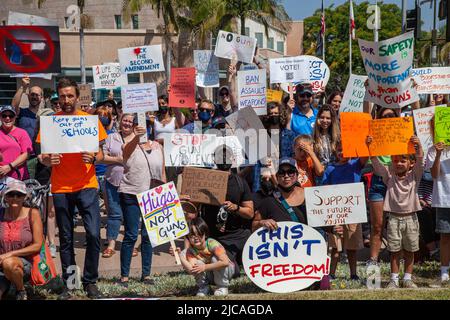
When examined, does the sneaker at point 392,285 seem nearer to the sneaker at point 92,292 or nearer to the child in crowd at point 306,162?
the child in crowd at point 306,162

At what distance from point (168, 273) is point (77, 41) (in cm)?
3815

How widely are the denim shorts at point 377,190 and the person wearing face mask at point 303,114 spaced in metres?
1.16

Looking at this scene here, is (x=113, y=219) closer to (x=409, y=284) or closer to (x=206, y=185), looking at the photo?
(x=206, y=185)

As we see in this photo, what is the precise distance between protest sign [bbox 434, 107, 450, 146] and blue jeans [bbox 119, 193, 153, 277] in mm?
3186

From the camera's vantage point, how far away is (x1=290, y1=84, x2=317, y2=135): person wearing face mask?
8523 millimetres

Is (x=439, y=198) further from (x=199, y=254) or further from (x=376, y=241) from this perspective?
(x=199, y=254)

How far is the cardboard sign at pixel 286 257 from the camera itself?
22.6ft

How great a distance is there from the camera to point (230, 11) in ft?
109

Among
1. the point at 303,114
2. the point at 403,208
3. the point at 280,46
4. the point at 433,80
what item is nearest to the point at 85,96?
the point at 303,114

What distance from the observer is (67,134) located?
6.88 m

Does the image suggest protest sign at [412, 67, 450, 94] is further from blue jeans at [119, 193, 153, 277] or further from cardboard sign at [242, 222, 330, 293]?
blue jeans at [119, 193, 153, 277]

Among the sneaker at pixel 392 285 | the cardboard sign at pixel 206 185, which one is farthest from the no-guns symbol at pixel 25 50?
the sneaker at pixel 392 285

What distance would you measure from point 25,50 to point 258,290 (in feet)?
12.9

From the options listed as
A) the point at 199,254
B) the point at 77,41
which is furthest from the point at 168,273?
the point at 77,41
